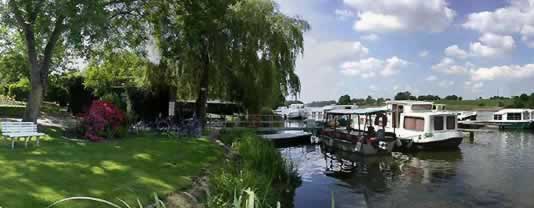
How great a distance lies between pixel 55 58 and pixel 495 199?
86.8 feet

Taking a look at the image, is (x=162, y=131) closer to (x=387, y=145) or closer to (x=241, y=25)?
(x=241, y=25)

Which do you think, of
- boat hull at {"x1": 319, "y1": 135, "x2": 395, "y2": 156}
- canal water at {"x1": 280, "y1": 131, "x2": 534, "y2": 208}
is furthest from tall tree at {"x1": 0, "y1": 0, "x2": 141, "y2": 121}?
boat hull at {"x1": 319, "y1": 135, "x2": 395, "y2": 156}

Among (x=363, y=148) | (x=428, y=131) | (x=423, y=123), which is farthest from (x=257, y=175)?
(x=423, y=123)

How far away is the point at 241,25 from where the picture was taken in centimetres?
2477

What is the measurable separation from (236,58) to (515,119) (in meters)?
37.1

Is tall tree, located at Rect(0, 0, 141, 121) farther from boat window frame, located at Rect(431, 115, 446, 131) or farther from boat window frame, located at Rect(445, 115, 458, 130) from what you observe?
boat window frame, located at Rect(445, 115, 458, 130)

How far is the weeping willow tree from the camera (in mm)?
24328

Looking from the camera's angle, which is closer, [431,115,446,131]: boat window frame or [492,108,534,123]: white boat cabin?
[431,115,446,131]: boat window frame

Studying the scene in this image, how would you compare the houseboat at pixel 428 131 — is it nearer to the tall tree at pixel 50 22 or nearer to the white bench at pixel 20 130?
the tall tree at pixel 50 22

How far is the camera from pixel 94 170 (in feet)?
31.2

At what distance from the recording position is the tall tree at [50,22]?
16.3 m

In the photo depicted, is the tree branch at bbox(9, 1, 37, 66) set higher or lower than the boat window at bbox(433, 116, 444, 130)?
higher

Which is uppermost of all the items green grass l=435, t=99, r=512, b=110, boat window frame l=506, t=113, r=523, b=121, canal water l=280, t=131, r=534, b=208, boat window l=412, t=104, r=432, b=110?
green grass l=435, t=99, r=512, b=110

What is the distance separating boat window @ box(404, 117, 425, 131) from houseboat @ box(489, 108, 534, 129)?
24.1 m
